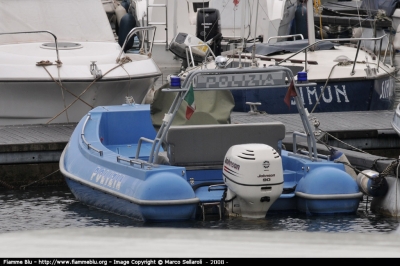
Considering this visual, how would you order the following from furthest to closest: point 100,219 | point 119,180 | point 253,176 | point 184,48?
point 184,48
point 100,219
point 119,180
point 253,176

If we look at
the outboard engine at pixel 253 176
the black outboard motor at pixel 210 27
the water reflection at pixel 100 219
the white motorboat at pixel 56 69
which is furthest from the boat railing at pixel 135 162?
the black outboard motor at pixel 210 27

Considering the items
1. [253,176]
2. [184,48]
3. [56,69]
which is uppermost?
[253,176]

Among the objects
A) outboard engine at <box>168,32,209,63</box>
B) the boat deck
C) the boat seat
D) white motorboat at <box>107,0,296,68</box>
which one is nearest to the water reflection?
the boat seat

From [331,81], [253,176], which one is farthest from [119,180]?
[331,81]

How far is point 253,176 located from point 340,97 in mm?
7707

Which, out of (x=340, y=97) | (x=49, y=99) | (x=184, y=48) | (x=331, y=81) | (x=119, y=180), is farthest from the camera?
(x=184, y=48)

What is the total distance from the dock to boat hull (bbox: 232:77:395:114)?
38.7 inches

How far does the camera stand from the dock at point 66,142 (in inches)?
466

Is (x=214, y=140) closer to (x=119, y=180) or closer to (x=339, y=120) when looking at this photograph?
(x=119, y=180)

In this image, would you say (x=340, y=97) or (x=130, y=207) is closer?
(x=130, y=207)

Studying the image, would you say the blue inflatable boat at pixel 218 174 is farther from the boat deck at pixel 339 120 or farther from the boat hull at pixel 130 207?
the boat deck at pixel 339 120

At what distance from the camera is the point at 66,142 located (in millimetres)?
12125

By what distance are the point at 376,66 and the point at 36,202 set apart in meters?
7.11

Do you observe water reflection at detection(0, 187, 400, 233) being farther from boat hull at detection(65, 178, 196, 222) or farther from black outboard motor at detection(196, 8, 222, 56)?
black outboard motor at detection(196, 8, 222, 56)
